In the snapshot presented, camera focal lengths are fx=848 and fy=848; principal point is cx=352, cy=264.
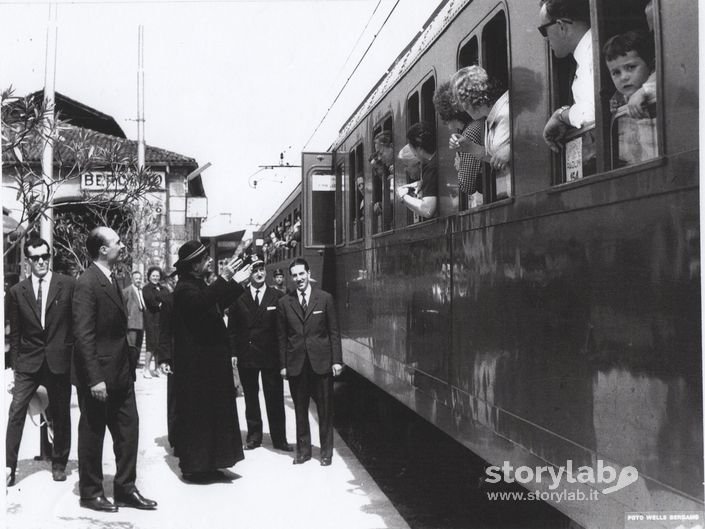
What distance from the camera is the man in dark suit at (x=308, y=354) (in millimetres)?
6984

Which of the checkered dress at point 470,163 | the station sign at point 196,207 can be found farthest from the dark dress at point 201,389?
the station sign at point 196,207

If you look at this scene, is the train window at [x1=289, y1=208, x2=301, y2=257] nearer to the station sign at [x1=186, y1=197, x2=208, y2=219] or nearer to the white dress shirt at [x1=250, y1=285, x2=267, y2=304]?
the white dress shirt at [x1=250, y1=285, x2=267, y2=304]

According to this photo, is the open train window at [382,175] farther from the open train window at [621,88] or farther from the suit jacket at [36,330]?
the open train window at [621,88]

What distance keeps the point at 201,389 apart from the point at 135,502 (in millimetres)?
1128

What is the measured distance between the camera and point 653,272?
8.02 ft

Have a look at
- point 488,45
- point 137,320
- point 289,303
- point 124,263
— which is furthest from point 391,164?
point 124,263

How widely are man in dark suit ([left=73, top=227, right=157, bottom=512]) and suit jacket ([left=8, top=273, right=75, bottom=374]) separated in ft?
2.29

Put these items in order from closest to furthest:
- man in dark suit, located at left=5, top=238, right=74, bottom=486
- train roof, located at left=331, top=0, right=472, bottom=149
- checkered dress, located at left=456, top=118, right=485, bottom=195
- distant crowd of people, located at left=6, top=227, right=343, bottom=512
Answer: checkered dress, located at left=456, top=118, right=485, bottom=195 → train roof, located at left=331, top=0, right=472, bottom=149 → distant crowd of people, located at left=6, top=227, right=343, bottom=512 → man in dark suit, located at left=5, top=238, right=74, bottom=486

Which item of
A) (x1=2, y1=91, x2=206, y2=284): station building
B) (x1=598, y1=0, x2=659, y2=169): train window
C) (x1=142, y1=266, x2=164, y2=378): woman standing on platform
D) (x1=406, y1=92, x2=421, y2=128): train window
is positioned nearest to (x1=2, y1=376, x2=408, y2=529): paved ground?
(x1=2, y1=91, x2=206, y2=284): station building

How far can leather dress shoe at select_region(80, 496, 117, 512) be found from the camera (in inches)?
212

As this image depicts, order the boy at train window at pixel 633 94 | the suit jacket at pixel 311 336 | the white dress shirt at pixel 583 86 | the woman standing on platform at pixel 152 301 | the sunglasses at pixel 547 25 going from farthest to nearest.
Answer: the woman standing on platform at pixel 152 301, the suit jacket at pixel 311 336, the sunglasses at pixel 547 25, the white dress shirt at pixel 583 86, the boy at train window at pixel 633 94

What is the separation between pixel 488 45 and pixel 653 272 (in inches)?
73.6

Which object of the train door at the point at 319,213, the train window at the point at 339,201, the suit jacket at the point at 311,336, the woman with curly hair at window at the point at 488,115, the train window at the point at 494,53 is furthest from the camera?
the train door at the point at 319,213

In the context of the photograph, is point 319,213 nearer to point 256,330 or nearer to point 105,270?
point 256,330
